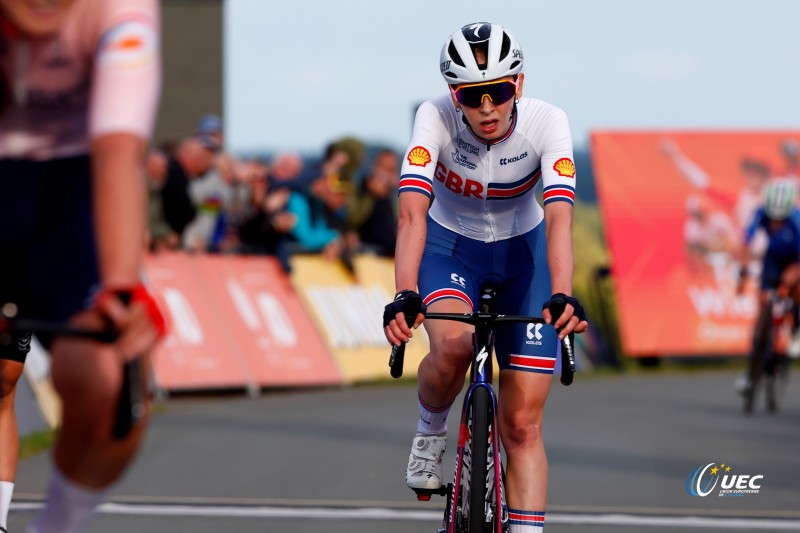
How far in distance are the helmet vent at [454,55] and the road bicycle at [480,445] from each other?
0.97m

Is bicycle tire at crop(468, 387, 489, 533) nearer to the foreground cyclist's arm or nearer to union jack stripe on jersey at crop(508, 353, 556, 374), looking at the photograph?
union jack stripe on jersey at crop(508, 353, 556, 374)

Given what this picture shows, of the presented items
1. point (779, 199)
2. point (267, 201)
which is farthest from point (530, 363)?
point (267, 201)

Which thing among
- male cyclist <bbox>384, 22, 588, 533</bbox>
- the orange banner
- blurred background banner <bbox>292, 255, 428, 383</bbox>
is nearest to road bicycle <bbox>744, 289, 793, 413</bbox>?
blurred background banner <bbox>292, 255, 428, 383</bbox>

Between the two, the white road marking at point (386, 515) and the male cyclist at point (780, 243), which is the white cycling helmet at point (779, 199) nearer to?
the male cyclist at point (780, 243)

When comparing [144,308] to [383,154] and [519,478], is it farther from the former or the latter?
[383,154]

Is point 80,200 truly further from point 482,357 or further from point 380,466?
point 380,466

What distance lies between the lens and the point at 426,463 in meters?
6.61

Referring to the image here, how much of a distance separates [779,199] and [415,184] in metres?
10.6

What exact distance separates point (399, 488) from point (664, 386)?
970 cm

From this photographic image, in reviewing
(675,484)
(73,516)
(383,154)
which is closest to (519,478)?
(73,516)

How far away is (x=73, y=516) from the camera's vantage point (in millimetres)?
3926

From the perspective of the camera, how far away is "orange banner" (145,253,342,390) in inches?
595

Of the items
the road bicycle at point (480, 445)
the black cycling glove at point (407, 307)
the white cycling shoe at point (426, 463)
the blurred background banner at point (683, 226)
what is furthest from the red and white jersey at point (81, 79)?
the blurred background banner at point (683, 226)

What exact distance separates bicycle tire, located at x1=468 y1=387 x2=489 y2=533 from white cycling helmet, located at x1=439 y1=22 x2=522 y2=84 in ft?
3.97
